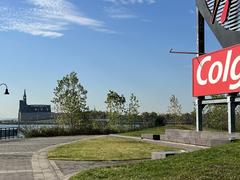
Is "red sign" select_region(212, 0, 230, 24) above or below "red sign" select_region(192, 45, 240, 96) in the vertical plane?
above

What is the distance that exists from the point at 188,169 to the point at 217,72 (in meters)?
14.1

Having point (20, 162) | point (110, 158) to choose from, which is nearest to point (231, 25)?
point (110, 158)

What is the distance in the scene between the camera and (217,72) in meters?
23.5

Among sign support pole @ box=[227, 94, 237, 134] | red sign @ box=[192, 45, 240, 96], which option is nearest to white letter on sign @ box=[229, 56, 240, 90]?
red sign @ box=[192, 45, 240, 96]

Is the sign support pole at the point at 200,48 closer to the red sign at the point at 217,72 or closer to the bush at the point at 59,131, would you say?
the red sign at the point at 217,72

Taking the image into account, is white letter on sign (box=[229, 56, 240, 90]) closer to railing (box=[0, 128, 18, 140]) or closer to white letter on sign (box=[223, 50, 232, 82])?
white letter on sign (box=[223, 50, 232, 82])

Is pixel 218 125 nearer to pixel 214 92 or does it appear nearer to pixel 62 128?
pixel 62 128

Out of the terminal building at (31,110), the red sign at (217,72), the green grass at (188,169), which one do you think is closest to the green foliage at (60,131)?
the red sign at (217,72)

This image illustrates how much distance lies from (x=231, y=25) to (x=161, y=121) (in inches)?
1231

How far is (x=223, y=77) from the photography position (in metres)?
22.9

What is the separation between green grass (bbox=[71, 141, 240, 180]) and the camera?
9.52 meters

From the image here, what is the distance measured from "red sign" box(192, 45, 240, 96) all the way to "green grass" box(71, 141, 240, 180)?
32.2ft

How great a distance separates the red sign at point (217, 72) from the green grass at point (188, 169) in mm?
9814

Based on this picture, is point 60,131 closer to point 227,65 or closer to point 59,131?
point 59,131
